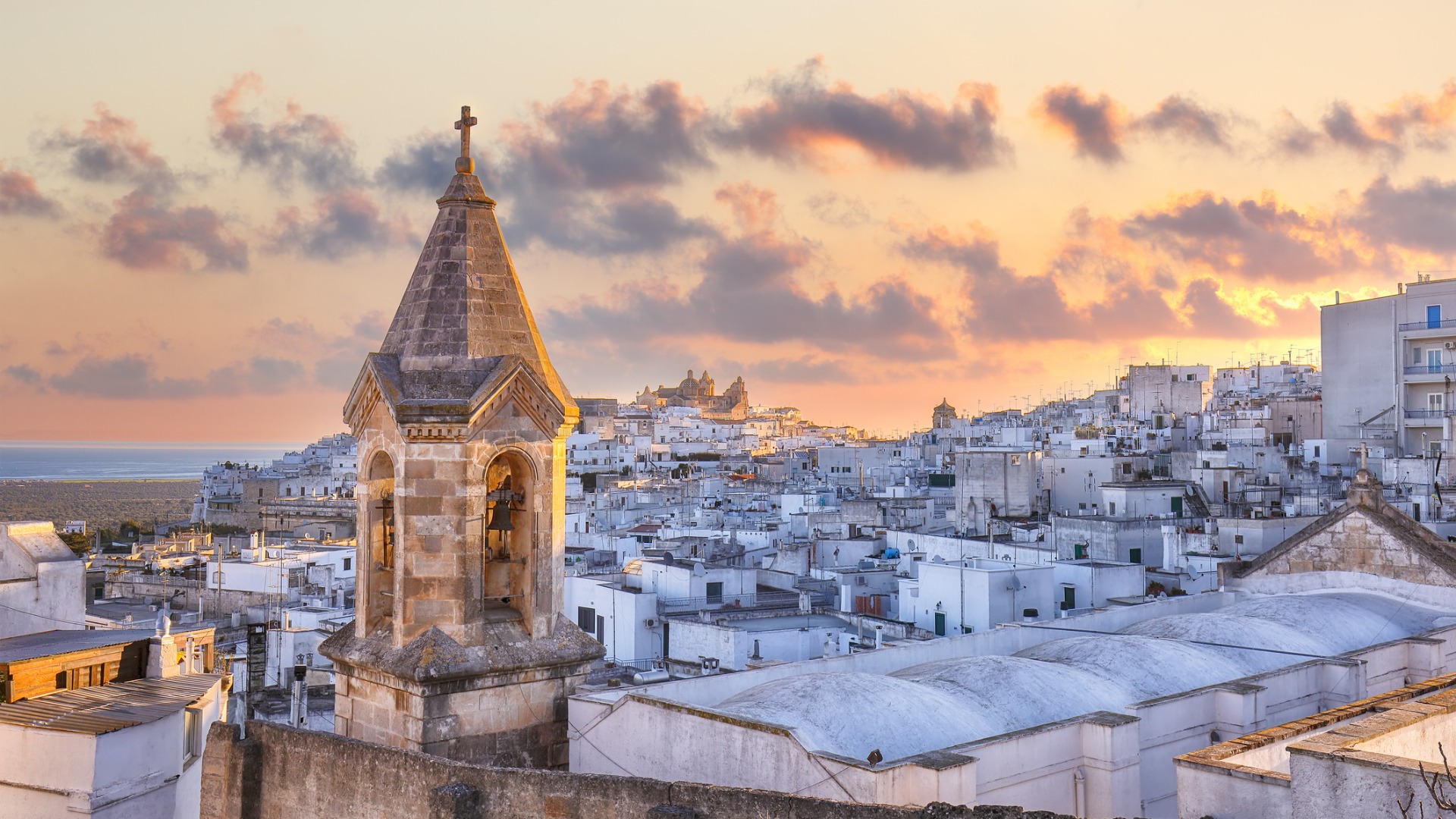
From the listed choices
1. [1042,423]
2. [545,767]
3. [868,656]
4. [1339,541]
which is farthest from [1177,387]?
[545,767]

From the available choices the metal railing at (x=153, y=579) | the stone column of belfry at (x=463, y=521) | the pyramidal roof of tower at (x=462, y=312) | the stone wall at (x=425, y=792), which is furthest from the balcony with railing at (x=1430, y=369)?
the pyramidal roof of tower at (x=462, y=312)

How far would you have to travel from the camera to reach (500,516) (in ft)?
43.5

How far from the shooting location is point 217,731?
13.5 m

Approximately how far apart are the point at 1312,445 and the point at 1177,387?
41732 mm

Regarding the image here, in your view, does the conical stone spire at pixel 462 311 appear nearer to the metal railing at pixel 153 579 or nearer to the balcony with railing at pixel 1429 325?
the metal railing at pixel 153 579

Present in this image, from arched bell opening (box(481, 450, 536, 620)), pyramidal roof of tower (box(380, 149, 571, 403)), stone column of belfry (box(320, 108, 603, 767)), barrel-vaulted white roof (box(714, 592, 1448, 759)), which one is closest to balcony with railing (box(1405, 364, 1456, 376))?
barrel-vaulted white roof (box(714, 592, 1448, 759))

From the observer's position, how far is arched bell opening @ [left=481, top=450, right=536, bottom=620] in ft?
43.1

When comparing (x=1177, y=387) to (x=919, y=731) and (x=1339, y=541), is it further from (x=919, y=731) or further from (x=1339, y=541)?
(x=919, y=731)

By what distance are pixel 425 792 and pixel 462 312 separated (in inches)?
182

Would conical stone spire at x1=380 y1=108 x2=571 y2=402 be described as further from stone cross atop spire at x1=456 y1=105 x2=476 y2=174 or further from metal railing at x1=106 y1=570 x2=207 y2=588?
metal railing at x1=106 y1=570 x2=207 y2=588

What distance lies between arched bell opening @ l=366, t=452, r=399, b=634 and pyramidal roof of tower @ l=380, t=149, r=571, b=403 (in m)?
1.10

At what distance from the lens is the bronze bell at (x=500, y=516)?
43.4ft

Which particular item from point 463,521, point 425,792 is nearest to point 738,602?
point 463,521

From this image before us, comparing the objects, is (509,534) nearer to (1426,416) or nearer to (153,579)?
(153,579)
